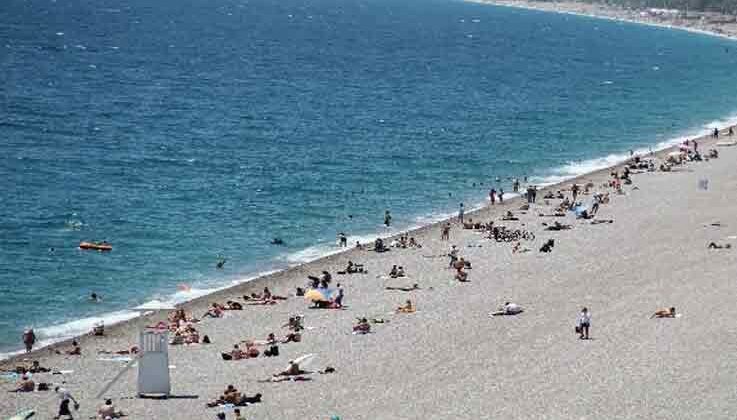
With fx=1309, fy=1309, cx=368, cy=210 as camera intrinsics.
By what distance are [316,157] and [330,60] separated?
84191 mm

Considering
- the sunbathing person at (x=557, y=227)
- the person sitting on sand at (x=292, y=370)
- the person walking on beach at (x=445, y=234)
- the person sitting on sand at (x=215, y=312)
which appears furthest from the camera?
the sunbathing person at (x=557, y=227)

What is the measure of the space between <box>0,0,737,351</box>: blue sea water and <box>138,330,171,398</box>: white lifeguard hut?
925cm

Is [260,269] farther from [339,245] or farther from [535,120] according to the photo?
[535,120]

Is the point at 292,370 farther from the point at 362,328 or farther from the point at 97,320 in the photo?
the point at 97,320

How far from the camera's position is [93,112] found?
101438 mm

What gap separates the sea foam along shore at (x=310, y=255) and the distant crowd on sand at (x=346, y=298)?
3.24ft

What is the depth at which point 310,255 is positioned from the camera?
191 ft

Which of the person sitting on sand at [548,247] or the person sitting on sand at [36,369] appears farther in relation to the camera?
the person sitting on sand at [548,247]

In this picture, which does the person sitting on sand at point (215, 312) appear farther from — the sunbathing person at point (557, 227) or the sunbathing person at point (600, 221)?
the sunbathing person at point (600, 221)

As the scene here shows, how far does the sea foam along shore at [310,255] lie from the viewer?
4531cm

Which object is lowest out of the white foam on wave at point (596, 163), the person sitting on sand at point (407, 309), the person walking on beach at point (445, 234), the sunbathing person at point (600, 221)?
the white foam on wave at point (596, 163)

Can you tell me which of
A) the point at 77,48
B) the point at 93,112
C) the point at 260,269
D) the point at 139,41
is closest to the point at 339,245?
the point at 260,269

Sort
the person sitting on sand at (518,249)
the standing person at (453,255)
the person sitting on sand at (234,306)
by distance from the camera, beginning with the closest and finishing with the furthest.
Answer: the person sitting on sand at (234,306) < the standing person at (453,255) < the person sitting on sand at (518,249)

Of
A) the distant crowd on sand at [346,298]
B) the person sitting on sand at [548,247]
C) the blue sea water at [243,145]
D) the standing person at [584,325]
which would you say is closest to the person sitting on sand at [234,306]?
the distant crowd on sand at [346,298]
